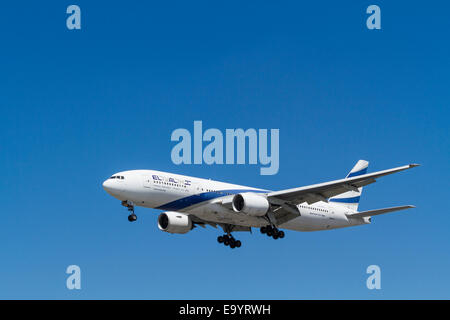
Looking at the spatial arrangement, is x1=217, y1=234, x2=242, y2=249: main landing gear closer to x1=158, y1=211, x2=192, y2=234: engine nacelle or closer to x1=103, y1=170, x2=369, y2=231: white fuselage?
x1=103, y1=170, x2=369, y2=231: white fuselage

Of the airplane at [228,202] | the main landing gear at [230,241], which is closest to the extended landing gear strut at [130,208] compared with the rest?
the airplane at [228,202]

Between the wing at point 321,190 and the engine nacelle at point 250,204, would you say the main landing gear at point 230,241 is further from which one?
the engine nacelle at point 250,204

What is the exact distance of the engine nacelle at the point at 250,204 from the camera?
4538 centimetres

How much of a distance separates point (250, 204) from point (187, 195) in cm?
418

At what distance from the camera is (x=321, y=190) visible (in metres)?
45.5

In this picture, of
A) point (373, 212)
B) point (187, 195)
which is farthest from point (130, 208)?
point (373, 212)

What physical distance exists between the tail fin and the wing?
29.9ft

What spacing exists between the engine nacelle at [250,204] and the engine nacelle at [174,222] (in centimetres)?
534

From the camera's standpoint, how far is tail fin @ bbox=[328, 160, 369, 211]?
56.1 meters
